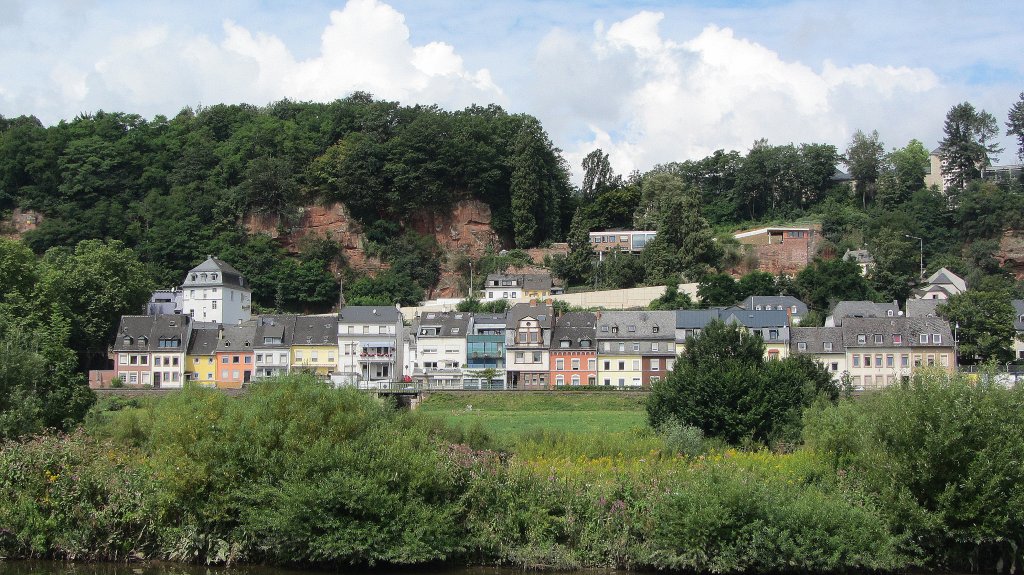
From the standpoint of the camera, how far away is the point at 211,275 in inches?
3430

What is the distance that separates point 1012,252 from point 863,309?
79.3 feet

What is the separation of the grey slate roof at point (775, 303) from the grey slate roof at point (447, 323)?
20.1 meters

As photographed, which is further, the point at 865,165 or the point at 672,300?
the point at 865,165

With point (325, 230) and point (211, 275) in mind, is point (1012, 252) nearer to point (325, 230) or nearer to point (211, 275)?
point (325, 230)

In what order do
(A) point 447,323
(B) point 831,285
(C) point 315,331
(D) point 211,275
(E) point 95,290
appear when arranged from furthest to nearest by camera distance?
(D) point 211,275 → (B) point 831,285 → (C) point 315,331 → (E) point 95,290 → (A) point 447,323

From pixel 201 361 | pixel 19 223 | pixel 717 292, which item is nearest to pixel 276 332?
pixel 201 361

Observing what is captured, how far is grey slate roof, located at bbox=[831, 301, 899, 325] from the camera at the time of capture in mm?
76375

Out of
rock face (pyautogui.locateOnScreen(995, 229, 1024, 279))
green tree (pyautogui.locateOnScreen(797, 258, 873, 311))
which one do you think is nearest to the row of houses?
green tree (pyautogui.locateOnScreen(797, 258, 873, 311))

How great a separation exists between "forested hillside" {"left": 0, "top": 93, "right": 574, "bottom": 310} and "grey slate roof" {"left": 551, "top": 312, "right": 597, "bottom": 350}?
2079 cm

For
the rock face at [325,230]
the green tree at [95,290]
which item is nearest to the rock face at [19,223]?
the rock face at [325,230]

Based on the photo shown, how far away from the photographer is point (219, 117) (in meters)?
112

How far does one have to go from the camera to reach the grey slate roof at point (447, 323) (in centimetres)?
7700

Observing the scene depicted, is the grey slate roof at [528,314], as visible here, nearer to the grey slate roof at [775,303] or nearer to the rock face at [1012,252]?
the grey slate roof at [775,303]

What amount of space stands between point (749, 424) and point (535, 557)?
1531 centimetres
